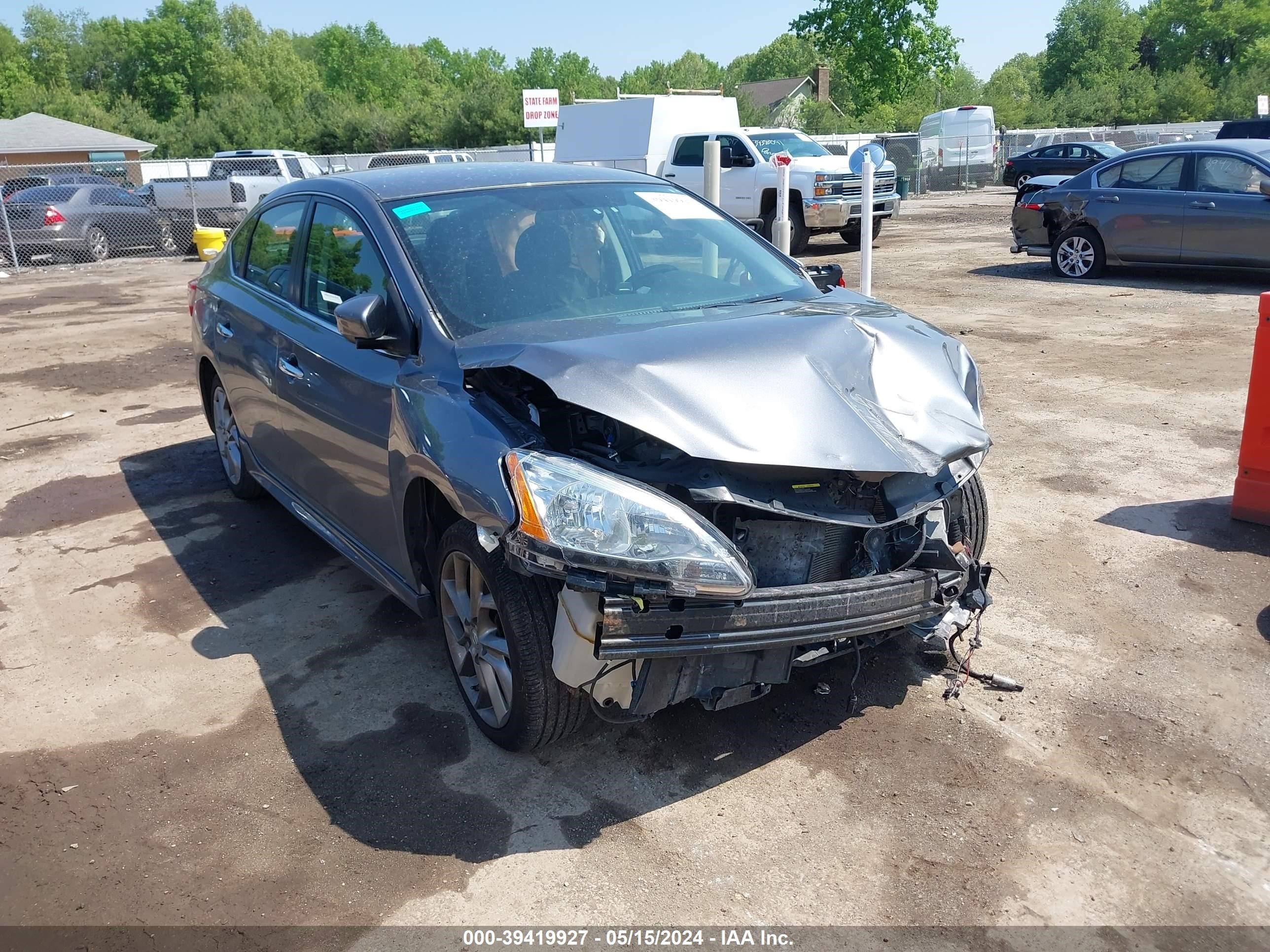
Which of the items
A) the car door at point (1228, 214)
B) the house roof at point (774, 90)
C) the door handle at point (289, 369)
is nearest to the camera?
the door handle at point (289, 369)

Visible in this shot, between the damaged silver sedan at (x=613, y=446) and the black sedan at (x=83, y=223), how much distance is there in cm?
1930

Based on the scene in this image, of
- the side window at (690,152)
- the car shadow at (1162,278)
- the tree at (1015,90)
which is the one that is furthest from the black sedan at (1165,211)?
the tree at (1015,90)

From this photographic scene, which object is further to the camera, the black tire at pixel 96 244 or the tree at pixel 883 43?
the tree at pixel 883 43

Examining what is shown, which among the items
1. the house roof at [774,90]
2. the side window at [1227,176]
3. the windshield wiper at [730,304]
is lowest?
the windshield wiper at [730,304]

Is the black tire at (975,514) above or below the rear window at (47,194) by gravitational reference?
below

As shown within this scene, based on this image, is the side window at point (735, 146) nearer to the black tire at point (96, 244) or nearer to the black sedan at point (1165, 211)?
the black sedan at point (1165, 211)

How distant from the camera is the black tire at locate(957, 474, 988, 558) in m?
4.08

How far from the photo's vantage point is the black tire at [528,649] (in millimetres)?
3211

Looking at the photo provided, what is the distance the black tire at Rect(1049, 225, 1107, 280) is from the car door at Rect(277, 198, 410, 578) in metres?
11.6

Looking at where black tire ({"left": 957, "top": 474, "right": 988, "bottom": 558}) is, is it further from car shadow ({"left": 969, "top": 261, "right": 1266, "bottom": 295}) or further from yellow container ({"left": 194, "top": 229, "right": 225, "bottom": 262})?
yellow container ({"left": 194, "top": 229, "right": 225, "bottom": 262})

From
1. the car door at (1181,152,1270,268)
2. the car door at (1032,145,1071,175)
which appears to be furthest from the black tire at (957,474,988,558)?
the car door at (1032,145,1071,175)

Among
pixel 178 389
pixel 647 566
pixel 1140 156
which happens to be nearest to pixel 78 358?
pixel 178 389

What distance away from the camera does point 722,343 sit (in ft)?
11.3

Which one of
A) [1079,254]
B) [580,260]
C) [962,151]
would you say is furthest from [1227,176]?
[962,151]
